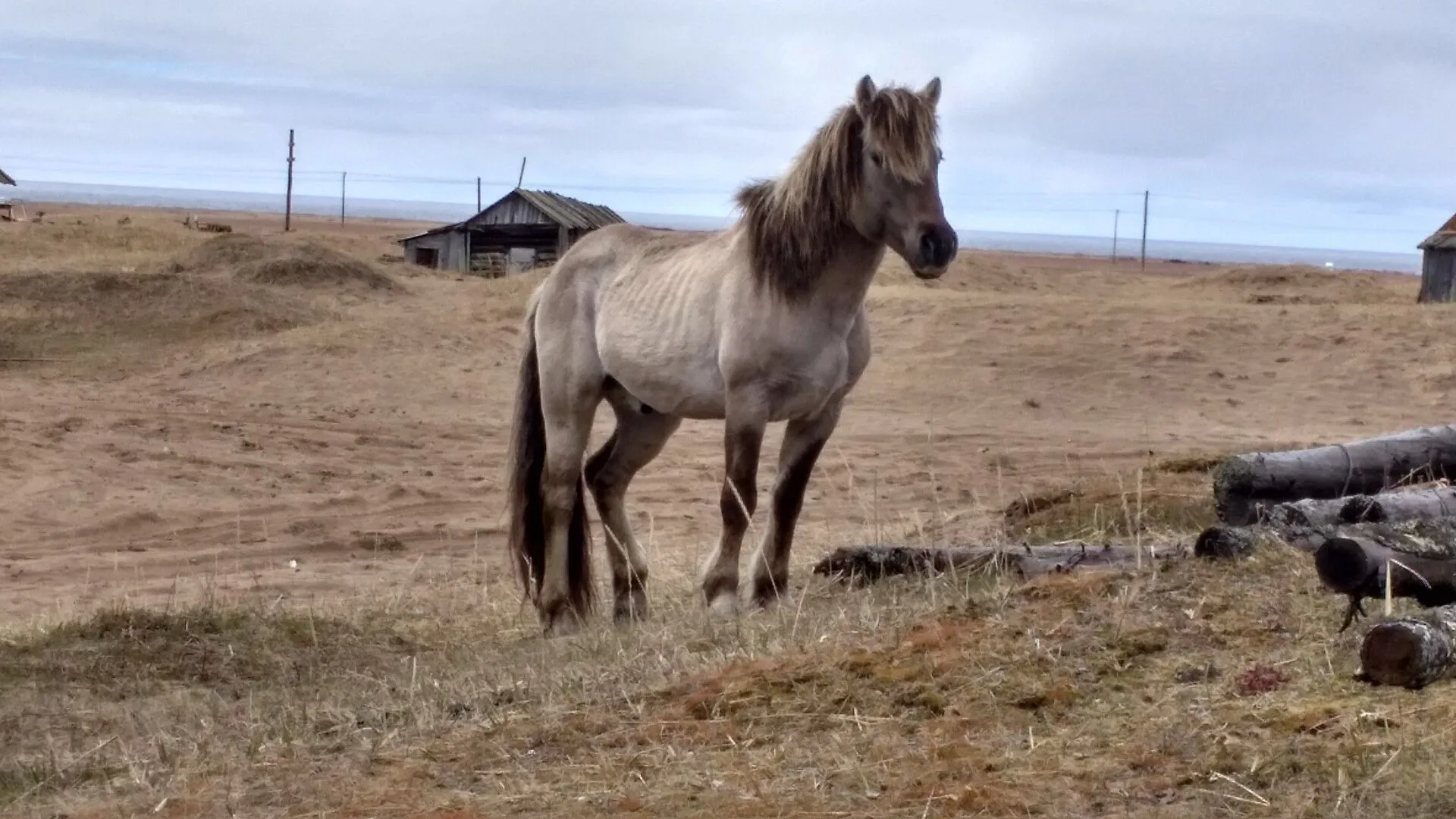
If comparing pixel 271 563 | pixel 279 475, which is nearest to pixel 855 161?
pixel 271 563

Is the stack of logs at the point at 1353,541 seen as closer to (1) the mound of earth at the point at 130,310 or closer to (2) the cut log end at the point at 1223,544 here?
(2) the cut log end at the point at 1223,544

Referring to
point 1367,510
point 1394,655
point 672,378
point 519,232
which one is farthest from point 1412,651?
point 519,232

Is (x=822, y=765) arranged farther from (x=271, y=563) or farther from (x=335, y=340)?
(x=335, y=340)

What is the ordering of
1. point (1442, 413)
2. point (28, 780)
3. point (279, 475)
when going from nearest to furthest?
point (28, 780)
point (279, 475)
point (1442, 413)

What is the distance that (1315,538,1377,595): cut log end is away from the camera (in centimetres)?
415

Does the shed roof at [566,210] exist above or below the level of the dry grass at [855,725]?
above

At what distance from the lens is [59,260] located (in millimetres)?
27734

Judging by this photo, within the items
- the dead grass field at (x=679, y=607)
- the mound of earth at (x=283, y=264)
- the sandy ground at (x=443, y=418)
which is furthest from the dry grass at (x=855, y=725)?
the mound of earth at (x=283, y=264)

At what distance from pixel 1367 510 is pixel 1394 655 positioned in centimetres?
188

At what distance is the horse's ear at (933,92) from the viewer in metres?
6.64

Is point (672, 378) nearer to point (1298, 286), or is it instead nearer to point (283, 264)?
point (283, 264)

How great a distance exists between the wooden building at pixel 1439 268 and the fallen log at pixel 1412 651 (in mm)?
24447

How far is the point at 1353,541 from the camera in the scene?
4.16 metres

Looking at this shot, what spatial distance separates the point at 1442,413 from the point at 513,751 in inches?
533
